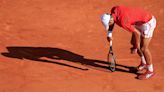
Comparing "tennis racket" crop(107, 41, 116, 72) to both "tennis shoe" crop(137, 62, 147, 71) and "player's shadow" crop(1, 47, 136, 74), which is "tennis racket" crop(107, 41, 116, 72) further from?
"tennis shoe" crop(137, 62, 147, 71)

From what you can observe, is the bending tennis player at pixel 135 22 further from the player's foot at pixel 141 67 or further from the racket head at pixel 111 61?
the racket head at pixel 111 61

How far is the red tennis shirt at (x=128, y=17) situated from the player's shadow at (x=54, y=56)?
1.62 m

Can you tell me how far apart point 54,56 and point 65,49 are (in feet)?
1.63

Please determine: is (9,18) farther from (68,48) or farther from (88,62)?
(88,62)

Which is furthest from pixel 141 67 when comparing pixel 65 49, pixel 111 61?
pixel 65 49

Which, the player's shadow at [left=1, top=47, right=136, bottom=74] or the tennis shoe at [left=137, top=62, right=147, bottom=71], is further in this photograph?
the player's shadow at [left=1, top=47, right=136, bottom=74]

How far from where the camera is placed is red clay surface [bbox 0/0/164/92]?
1089 centimetres

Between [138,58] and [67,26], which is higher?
[67,26]

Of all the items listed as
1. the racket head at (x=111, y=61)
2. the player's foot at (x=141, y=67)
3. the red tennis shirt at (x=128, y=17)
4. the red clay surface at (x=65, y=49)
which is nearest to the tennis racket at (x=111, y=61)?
the racket head at (x=111, y=61)

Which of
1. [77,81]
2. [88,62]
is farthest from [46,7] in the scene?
[77,81]

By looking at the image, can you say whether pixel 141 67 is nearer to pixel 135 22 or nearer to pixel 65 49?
pixel 135 22

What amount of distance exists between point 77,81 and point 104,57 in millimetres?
1489

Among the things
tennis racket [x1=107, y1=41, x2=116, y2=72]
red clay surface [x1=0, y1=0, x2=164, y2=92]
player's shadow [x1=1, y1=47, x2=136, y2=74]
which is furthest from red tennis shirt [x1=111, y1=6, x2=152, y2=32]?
player's shadow [x1=1, y1=47, x2=136, y2=74]

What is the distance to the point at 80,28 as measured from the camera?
1400cm
